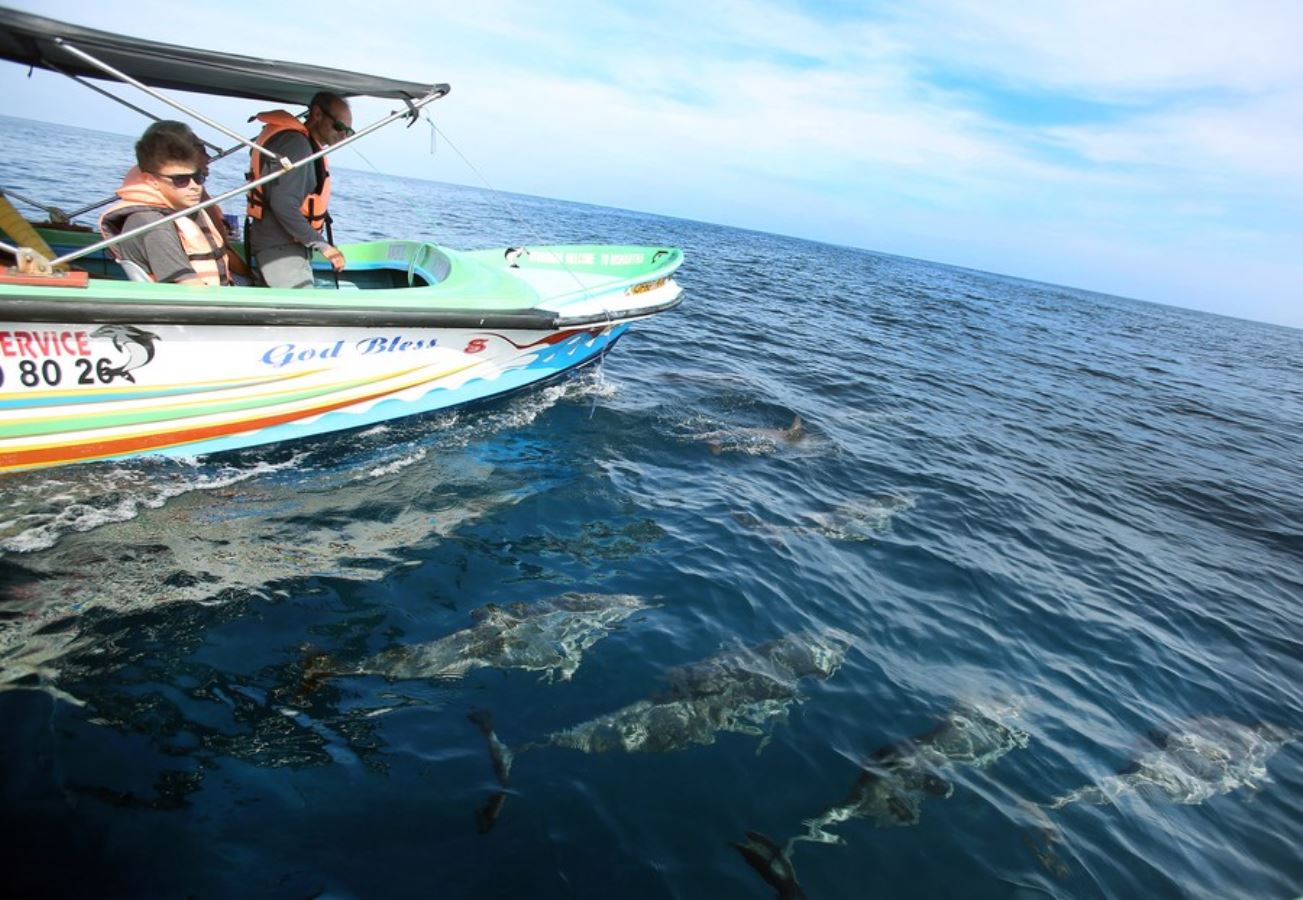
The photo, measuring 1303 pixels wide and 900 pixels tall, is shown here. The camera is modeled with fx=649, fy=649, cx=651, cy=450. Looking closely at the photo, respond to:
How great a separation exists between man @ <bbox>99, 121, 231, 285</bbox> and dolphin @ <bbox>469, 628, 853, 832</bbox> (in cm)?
448

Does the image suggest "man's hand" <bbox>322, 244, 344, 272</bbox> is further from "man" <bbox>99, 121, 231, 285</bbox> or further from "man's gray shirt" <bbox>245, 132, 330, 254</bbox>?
"man" <bbox>99, 121, 231, 285</bbox>

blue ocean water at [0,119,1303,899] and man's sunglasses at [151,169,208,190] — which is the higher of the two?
man's sunglasses at [151,169,208,190]

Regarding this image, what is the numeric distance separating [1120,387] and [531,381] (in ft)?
62.2

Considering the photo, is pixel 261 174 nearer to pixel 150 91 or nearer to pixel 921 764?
pixel 150 91

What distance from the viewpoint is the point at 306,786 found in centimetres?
311

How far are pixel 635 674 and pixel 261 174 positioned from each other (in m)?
5.35

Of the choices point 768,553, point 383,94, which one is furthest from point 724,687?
point 383,94

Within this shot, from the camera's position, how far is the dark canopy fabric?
4.04 meters

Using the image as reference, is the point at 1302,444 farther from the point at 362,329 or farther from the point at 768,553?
the point at 362,329

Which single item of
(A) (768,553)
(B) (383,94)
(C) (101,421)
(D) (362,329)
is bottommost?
(A) (768,553)

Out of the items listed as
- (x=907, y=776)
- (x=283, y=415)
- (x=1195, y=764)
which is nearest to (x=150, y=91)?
(x=283, y=415)

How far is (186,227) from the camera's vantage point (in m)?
5.46

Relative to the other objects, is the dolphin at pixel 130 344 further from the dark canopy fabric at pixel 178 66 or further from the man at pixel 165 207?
the dark canopy fabric at pixel 178 66

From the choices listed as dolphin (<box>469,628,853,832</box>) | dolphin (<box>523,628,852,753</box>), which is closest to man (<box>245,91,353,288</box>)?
dolphin (<box>469,628,853,832</box>)
